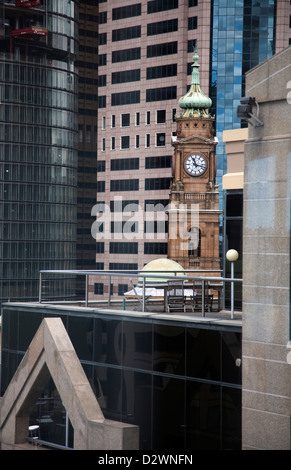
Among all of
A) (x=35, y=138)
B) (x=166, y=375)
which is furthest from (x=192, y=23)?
(x=166, y=375)

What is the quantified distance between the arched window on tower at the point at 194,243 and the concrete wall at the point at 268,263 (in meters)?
92.3

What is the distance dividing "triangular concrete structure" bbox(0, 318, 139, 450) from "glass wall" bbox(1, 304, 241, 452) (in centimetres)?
191

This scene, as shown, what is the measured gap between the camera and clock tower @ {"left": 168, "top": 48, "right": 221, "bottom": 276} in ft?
346

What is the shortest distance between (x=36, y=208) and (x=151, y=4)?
98.8ft

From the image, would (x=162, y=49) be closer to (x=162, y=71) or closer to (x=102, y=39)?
(x=162, y=71)

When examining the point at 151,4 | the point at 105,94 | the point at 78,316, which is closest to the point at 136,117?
the point at 105,94

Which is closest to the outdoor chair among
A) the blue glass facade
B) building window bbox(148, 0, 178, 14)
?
the blue glass facade

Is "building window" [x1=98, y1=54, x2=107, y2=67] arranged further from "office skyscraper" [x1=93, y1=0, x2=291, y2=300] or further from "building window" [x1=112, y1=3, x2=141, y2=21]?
"building window" [x1=112, y1=3, x2=141, y2=21]

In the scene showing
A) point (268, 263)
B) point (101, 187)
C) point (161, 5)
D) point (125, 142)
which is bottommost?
point (268, 263)

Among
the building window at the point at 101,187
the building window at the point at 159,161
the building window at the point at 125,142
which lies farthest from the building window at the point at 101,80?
the building window at the point at 101,187

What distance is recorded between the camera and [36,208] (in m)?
119

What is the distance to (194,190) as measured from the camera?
107 m

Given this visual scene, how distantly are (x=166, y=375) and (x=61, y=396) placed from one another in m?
2.57

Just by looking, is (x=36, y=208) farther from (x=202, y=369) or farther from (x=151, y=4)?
(x=202, y=369)
